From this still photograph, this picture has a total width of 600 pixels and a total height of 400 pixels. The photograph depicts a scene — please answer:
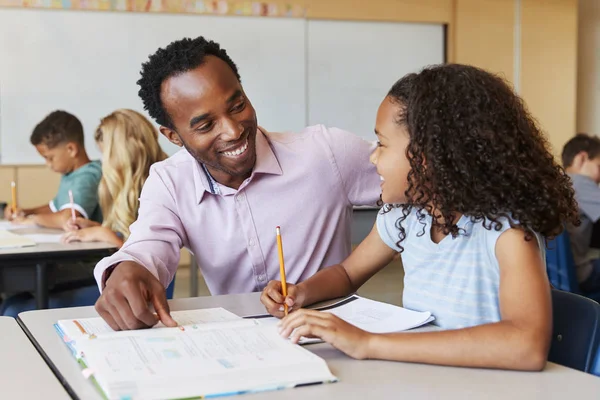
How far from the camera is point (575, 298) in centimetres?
125

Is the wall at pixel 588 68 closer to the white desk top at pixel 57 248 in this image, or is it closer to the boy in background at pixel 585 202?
the boy in background at pixel 585 202

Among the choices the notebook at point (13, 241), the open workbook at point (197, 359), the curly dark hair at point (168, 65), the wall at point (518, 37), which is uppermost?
the wall at point (518, 37)

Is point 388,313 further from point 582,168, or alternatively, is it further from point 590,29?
point 590,29

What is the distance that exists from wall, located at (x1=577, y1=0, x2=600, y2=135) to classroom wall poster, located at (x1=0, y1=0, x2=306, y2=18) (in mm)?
2700

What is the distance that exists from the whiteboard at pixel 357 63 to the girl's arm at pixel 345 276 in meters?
4.41

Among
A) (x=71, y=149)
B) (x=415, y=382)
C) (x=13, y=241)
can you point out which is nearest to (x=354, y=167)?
(x=415, y=382)

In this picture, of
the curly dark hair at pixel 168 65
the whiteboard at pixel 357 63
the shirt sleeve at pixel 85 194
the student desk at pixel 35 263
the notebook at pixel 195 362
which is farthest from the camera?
the whiteboard at pixel 357 63

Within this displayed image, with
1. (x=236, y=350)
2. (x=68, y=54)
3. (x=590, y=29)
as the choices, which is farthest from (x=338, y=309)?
(x=590, y=29)

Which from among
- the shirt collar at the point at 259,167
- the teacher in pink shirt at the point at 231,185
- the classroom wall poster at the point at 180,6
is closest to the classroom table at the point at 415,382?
the teacher in pink shirt at the point at 231,185

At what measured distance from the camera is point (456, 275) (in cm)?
125

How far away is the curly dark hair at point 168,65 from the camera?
5.28ft

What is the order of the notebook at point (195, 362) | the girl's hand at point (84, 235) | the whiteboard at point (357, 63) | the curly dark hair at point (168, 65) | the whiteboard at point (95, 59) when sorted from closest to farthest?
the notebook at point (195, 362) → the curly dark hair at point (168, 65) → the girl's hand at point (84, 235) → the whiteboard at point (95, 59) → the whiteboard at point (357, 63)

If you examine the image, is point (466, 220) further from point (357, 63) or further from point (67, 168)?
point (357, 63)

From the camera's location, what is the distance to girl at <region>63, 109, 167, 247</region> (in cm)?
276
